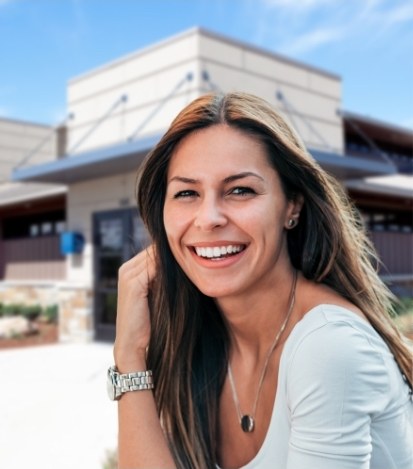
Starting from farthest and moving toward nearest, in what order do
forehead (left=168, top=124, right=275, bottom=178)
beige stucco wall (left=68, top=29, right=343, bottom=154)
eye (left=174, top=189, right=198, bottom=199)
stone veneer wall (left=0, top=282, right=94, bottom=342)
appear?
stone veneer wall (left=0, top=282, right=94, bottom=342) < beige stucco wall (left=68, top=29, right=343, bottom=154) < eye (left=174, top=189, right=198, bottom=199) < forehead (left=168, top=124, right=275, bottom=178)

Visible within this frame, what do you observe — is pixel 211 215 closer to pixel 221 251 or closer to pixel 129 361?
pixel 221 251

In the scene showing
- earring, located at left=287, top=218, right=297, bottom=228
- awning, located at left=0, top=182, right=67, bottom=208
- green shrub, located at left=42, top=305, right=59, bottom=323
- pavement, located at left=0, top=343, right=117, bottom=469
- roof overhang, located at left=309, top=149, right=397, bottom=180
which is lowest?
pavement, located at left=0, top=343, right=117, bottom=469

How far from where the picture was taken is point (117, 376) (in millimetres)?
1838

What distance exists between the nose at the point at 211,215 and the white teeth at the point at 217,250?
2.8 inches

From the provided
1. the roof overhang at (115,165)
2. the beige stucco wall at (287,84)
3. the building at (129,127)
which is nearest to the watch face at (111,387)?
the roof overhang at (115,165)

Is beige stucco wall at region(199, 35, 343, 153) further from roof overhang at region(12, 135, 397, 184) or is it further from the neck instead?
the neck

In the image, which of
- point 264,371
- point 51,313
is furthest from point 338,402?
point 51,313

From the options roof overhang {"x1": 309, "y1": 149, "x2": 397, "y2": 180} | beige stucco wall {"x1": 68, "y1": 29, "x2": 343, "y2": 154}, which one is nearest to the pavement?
beige stucco wall {"x1": 68, "y1": 29, "x2": 343, "y2": 154}

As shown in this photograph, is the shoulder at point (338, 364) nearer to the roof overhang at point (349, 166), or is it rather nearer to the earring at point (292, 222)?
the earring at point (292, 222)

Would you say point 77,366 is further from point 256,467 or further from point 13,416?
point 256,467

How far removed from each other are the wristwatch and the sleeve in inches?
23.3

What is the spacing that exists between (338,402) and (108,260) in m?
9.65

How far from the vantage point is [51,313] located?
1312 centimetres

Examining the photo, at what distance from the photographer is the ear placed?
1.79 meters
